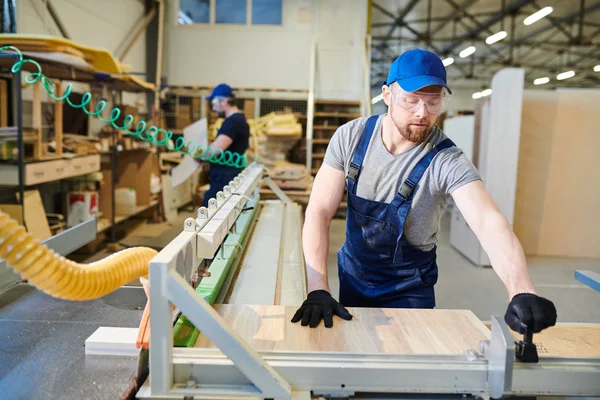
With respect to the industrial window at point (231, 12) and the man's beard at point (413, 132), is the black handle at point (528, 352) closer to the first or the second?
the man's beard at point (413, 132)

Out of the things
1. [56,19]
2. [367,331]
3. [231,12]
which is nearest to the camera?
[367,331]

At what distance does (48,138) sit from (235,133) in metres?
2.43

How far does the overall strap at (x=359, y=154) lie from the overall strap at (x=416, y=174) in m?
0.19

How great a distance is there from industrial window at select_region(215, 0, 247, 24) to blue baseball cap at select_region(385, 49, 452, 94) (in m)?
9.51

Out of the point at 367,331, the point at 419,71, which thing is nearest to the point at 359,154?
the point at 419,71

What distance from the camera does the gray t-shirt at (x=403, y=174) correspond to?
1908 millimetres

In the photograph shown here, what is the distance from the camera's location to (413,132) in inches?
73.0

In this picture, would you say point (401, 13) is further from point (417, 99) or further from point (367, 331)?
point (367, 331)

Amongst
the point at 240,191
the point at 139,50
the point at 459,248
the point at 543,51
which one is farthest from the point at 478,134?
the point at 543,51

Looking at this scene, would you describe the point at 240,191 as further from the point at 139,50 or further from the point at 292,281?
the point at 139,50

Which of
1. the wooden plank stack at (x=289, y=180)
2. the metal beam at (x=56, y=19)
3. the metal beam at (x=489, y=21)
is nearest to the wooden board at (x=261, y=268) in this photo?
the wooden plank stack at (x=289, y=180)

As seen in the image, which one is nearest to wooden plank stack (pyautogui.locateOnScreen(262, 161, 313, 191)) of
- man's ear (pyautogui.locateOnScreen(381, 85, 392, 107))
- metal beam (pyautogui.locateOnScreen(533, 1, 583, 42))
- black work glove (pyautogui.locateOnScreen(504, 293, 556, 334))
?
man's ear (pyautogui.locateOnScreen(381, 85, 392, 107))

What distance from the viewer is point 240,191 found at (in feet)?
7.72

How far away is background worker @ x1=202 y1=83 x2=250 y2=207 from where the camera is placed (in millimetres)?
4906
